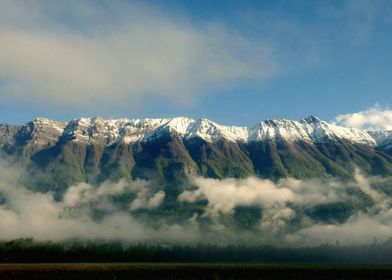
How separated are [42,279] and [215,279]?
6583 centimetres

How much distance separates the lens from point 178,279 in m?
200

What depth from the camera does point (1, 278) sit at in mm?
195375

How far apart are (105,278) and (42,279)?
2359cm

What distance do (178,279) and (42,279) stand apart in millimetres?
51764

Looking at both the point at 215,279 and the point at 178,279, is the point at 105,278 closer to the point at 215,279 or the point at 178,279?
the point at 178,279

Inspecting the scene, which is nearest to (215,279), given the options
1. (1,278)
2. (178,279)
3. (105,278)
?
(178,279)

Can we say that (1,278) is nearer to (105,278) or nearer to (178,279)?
(105,278)

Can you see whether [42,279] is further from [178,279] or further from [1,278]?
[178,279]

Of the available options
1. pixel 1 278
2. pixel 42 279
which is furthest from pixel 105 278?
pixel 1 278

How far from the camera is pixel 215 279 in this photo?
196 m

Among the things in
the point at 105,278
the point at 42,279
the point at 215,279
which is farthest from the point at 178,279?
the point at 42,279

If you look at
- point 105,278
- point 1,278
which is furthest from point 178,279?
point 1,278

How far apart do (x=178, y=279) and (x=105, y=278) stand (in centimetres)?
2841

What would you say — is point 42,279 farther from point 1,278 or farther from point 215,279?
point 215,279
